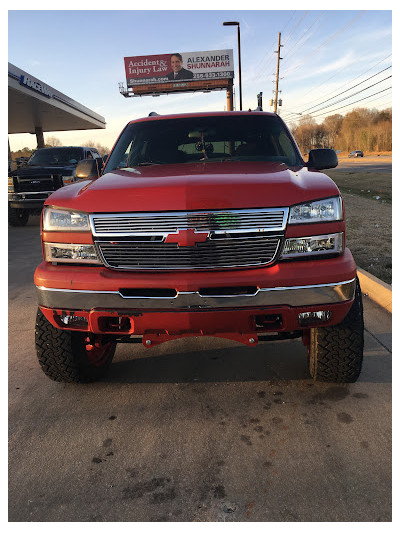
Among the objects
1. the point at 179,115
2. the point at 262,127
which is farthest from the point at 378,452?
the point at 179,115

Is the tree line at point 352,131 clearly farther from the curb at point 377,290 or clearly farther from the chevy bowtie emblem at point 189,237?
the chevy bowtie emblem at point 189,237

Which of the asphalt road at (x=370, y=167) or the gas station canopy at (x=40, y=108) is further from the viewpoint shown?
the asphalt road at (x=370, y=167)

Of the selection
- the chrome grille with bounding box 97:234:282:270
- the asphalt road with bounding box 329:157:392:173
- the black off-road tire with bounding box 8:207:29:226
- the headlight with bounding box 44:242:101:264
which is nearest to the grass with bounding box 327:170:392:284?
the chrome grille with bounding box 97:234:282:270

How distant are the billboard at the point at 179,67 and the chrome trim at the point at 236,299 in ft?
163

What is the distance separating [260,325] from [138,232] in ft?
2.89

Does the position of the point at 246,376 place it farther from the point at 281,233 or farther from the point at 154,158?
the point at 154,158

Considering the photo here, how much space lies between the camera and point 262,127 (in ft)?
12.6

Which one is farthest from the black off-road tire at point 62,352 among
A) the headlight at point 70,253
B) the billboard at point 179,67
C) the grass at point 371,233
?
the billboard at point 179,67

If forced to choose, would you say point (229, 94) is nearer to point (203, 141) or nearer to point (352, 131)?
point (203, 141)

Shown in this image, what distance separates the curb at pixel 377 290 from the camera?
4383mm

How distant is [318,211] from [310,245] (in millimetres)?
203

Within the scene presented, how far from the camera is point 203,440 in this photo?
2430 millimetres

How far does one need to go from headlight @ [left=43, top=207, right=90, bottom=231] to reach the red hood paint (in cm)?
4

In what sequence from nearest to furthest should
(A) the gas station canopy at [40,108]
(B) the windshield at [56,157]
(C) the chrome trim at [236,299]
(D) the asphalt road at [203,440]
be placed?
(D) the asphalt road at [203,440]
(C) the chrome trim at [236,299]
(B) the windshield at [56,157]
(A) the gas station canopy at [40,108]
